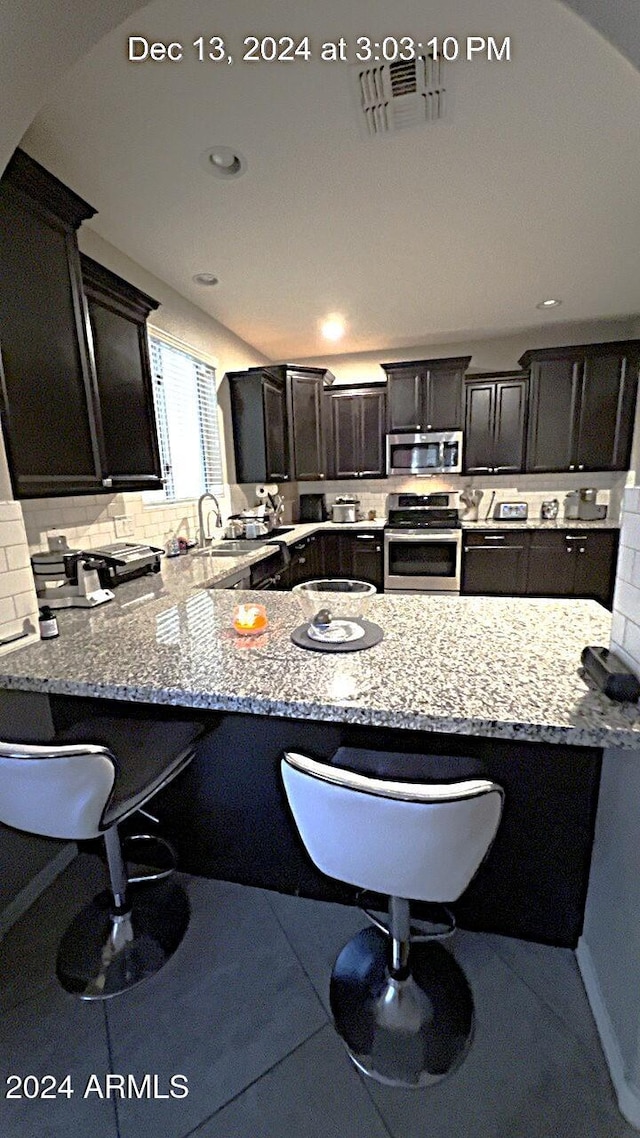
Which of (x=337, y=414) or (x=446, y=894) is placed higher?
(x=337, y=414)

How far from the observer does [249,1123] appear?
0.96m

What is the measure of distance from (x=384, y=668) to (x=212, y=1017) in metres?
1.04

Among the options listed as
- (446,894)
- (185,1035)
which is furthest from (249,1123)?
(446,894)

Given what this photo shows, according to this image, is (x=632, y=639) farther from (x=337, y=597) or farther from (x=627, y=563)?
(x=337, y=597)

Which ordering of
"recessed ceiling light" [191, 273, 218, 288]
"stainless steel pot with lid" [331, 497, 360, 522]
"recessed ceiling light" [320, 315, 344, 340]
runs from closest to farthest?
"recessed ceiling light" [191, 273, 218, 288] → "recessed ceiling light" [320, 315, 344, 340] → "stainless steel pot with lid" [331, 497, 360, 522]

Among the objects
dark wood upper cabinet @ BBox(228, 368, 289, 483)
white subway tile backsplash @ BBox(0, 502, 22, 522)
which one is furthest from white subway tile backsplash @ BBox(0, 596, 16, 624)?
dark wood upper cabinet @ BBox(228, 368, 289, 483)

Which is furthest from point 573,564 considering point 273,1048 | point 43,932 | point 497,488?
point 43,932

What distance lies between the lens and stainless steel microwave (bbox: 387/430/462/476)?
441cm

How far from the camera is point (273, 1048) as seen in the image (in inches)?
42.9

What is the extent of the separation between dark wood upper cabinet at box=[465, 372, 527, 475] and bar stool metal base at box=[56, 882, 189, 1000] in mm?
4323

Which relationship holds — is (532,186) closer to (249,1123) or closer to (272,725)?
(272,725)

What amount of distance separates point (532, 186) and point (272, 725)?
2.70 metres

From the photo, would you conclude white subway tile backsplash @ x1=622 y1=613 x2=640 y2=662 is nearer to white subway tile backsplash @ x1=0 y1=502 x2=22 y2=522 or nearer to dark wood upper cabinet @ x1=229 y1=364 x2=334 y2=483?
white subway tile backsplash @ x1=0 y1=502 x2=22 y2=522

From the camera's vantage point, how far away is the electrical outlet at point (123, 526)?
2482mm
